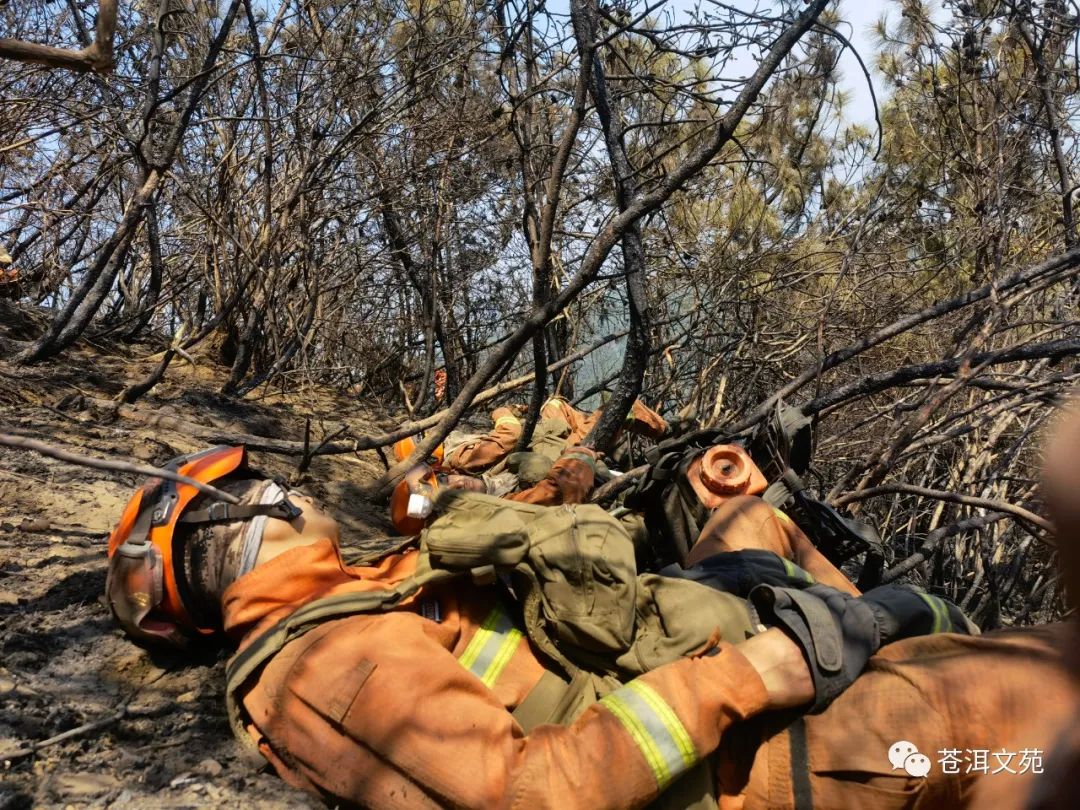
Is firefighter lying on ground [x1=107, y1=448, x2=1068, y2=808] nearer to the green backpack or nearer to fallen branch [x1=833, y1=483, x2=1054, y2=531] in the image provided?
the green backpack

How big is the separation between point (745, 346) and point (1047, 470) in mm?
4613

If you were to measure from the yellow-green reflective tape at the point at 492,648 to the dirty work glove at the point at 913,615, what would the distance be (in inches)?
33.4

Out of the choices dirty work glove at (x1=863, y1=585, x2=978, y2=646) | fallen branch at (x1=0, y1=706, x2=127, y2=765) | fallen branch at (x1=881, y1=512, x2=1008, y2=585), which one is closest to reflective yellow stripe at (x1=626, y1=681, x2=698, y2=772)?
dirty work glove at (x1=863, y1=585, x2=978, y2=646)

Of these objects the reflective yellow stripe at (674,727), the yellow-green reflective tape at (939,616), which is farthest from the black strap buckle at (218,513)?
the yellow-green reflective tape at (939,616)

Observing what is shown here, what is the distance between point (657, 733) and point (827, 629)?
1.46 feet

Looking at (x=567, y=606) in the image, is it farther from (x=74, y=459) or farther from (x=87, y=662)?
(x=87, y=662)

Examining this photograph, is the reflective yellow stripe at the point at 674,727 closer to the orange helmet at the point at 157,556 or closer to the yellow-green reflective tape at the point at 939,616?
the yellow-green reflective tape at the point at 939,616

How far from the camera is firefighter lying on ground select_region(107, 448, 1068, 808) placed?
138 cm

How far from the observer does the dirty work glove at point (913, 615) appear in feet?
5.44

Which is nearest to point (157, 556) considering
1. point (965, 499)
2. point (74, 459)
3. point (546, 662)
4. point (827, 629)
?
point (74, 459)

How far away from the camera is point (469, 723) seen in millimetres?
1410

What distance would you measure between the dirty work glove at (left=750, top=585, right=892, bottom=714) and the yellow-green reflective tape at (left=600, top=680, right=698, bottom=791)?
1.09ft
